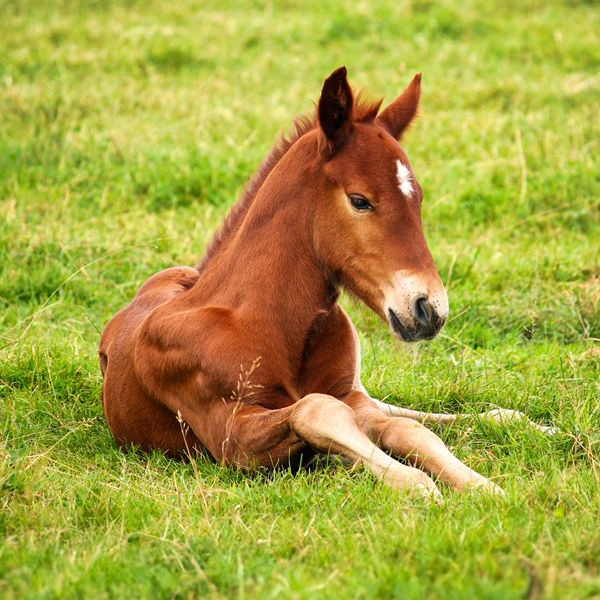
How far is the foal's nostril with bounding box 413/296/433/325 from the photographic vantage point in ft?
13.8

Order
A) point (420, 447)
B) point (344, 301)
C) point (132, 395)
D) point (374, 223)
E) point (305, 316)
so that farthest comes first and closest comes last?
point (344, 301) < point (132, 395) < point (305, 316) < point (374, 223) < point (420, 447)

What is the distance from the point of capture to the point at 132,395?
509cm

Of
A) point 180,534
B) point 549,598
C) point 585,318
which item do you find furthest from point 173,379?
point 585,318

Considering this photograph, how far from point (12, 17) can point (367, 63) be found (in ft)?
15.9

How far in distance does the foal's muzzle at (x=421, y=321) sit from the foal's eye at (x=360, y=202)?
1.60ft

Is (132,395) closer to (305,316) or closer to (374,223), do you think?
(305,316)

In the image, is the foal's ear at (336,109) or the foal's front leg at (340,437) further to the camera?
the foal's ear at (336,109)

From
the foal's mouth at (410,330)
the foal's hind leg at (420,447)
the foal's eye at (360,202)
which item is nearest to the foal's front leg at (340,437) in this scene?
the foal's hind leg at (420,447)

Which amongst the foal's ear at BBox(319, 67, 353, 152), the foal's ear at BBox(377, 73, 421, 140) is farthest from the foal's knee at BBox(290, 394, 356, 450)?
the foal's ear at BBox(377, 73, 421, 140)

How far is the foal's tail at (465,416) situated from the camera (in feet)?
16.1

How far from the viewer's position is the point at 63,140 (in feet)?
30.8

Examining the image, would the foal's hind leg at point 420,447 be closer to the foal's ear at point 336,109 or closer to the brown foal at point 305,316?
the brown foal at point 305,316

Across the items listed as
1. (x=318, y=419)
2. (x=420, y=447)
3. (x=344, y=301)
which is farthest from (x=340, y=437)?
(x=344, y=301)

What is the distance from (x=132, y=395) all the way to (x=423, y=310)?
1.66 metres
